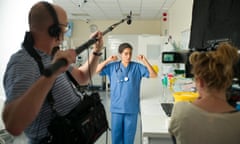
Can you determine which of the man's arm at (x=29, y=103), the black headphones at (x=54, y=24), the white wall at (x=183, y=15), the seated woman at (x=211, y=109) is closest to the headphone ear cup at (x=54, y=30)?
the black headphones at (x=54, y=24)

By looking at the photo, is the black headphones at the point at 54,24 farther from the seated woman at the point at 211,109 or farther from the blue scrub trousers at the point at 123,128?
the blue scrub trousers at the point at 123,128

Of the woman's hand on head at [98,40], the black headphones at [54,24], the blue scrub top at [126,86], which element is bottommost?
the blue scrub top at [126,86]

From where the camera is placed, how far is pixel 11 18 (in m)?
3.32

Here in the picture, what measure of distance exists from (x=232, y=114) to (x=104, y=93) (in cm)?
648

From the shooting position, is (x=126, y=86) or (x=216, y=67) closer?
(x=216, y=67)

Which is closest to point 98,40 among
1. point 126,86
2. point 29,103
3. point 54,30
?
point 54,30

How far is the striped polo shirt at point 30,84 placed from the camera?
91cm

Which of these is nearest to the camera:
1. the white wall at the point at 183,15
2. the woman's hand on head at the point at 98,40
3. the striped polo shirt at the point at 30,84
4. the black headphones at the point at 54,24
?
the striped polo shirt at the point at 30,84

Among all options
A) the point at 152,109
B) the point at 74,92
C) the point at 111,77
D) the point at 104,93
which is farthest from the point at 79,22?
the point at 74,92

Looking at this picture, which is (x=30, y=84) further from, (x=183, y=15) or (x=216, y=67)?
(x=183, y=15)

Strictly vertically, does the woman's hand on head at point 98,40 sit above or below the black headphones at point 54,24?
below

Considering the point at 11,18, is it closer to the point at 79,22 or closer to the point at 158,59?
the point at 158,59

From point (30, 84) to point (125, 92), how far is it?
1.93m

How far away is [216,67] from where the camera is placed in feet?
3.42
